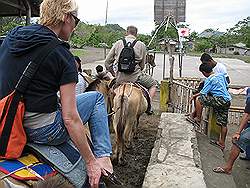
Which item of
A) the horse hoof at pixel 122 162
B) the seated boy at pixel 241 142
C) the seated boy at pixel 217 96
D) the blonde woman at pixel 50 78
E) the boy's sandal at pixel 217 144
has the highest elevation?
the blonde woman at pixel 50 78

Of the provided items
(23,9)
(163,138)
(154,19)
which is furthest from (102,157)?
(154,19)

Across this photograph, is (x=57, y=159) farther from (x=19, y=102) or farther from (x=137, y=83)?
(x=137, y=83)

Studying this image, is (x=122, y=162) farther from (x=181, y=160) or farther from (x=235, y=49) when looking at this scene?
(x=235, y=49)

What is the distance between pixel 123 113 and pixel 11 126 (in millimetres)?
4582

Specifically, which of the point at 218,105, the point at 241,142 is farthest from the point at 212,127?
the point at 241,142

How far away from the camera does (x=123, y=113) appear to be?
684cm

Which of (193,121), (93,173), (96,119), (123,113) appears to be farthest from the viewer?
(193,121)

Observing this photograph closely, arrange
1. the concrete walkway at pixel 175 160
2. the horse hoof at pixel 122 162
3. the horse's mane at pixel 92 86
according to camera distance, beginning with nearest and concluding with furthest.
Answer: the concrete walkway at pixel 175 160
the horse's mane at pixel 92 86
the horse hoof at pixel 122 162

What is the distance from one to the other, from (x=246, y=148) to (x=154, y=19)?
14.0 metres

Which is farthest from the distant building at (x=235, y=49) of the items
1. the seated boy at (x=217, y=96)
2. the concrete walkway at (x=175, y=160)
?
the concrete walkway at (x=175, y=160)

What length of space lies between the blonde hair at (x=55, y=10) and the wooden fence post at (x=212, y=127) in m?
6.41

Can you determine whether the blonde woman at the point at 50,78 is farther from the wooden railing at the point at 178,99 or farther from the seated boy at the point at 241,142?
the wooden railing at the point at 178,99

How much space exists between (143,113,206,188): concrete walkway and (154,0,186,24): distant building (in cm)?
1324

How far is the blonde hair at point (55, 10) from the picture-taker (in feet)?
7.94
